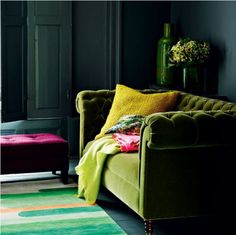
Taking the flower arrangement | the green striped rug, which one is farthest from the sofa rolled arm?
the flower arrangement

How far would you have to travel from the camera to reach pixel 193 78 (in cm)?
519

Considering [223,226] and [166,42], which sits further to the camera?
[166,42]

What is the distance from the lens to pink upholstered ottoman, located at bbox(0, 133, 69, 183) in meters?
4.81

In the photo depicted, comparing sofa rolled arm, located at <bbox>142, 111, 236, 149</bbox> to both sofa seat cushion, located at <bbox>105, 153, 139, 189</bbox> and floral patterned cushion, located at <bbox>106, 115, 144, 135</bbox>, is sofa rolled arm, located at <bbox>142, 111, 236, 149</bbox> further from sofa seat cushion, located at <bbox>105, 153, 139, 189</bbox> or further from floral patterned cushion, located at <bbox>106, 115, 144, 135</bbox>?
floral patterned cushion, located at <bbox>106, 115, 144, 135</bbox>

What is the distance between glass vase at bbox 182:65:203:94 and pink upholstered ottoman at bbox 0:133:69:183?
1.18 metres

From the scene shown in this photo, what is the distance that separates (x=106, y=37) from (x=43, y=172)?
61.2 inches

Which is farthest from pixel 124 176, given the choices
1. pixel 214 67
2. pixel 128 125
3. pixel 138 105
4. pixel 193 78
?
pixel 214 67

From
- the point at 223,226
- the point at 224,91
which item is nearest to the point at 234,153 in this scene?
the point at 223,226

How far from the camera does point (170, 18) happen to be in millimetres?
6223

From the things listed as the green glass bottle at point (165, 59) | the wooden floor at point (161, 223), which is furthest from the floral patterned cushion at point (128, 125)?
the green glass bottle at point (165, 59)

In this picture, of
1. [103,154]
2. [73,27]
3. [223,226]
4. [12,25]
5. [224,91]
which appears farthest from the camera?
[73,27]

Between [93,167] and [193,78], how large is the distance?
4.30 feet

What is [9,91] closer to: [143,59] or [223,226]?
[143,59]

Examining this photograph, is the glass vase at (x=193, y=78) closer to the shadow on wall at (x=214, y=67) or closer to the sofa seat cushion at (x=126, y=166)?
the shadow on wall at (x=214, y=67)
